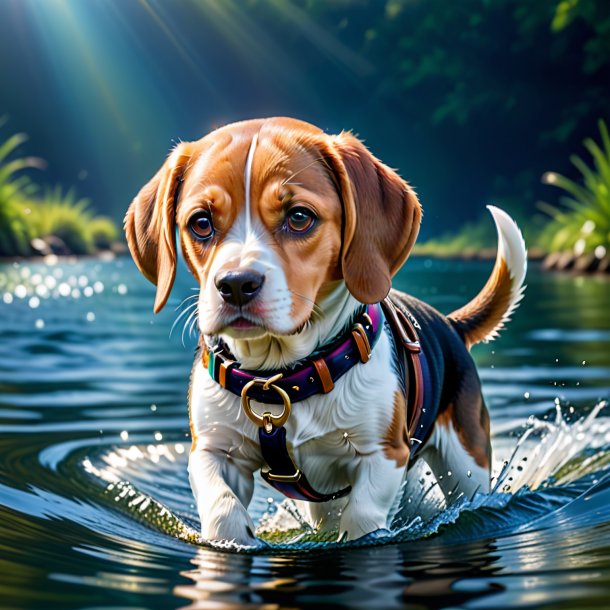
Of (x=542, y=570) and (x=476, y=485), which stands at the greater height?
(x=542, y=570)

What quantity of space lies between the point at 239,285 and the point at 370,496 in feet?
3.12

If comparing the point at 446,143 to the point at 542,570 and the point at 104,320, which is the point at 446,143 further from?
the point at 542,570

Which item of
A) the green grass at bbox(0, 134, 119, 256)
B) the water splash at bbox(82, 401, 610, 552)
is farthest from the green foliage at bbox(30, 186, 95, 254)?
the water splash at bbox(82, 401, 610, 552)

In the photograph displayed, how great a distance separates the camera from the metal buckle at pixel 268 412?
3660 mm

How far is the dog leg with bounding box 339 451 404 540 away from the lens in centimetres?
367

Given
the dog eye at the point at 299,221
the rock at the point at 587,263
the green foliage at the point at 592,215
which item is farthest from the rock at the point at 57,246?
the dog eye at the point at 299,221

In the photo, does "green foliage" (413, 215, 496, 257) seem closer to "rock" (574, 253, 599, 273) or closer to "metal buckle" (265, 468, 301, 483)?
"rock" (574, 253, 599, 273)

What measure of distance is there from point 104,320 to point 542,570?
9811 mm

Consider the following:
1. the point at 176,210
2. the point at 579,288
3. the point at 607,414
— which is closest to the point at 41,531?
the point at 176,210

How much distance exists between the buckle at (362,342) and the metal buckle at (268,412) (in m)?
0.29

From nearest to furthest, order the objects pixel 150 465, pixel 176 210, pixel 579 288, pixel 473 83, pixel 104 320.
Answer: pixel 176 210
pixel 150 465
pixel 104 320
pixel 579 288
pixel 473 83

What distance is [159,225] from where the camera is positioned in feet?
12.7

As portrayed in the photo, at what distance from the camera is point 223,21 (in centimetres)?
3956

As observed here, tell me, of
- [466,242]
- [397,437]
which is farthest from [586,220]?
[397,437]
